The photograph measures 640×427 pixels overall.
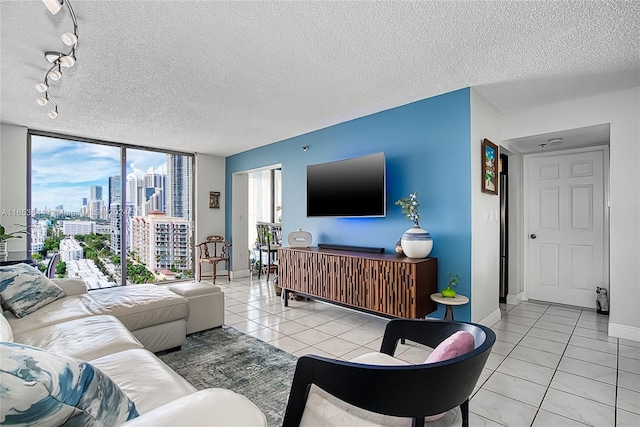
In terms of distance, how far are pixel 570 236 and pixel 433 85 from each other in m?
2.97

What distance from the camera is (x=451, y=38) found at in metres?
2.19

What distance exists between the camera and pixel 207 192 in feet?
20.6

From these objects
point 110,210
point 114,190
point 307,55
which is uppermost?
point 307,55

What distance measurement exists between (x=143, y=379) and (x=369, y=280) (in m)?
2.24

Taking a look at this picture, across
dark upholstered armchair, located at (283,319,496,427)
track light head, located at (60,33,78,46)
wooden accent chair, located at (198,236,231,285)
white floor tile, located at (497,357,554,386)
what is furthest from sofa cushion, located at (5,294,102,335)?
wooden accent chair, located at (198,236,231,285)

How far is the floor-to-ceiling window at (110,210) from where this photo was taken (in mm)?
4645

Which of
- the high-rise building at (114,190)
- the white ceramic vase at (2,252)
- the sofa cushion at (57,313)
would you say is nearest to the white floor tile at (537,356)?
the sofa cushion at (57,313)

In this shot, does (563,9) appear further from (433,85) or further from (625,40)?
(433,85)

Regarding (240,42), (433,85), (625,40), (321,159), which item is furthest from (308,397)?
(321,159)

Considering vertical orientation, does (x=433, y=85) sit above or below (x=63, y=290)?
above

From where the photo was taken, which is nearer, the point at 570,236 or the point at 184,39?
the point at 184,39

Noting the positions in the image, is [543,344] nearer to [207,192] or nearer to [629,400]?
[629,400]

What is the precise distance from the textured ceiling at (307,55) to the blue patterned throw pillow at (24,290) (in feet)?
5.38

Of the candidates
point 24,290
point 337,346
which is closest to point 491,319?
point 337,346
